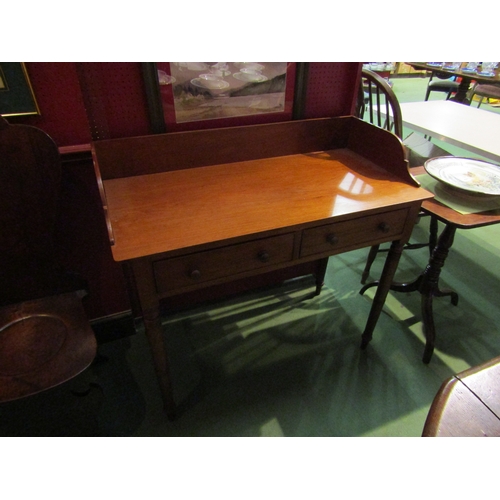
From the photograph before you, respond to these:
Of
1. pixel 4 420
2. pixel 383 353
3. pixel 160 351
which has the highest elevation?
pixel 160 351

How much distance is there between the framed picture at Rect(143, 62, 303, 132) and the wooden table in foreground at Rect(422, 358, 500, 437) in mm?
1181

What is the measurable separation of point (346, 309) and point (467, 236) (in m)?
1.31

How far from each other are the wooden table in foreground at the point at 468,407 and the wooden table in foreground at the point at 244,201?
585mm

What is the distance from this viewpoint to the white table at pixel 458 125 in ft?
5.99

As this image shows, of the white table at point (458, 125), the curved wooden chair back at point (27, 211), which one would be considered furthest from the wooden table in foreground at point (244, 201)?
the white table at point (458, 125)

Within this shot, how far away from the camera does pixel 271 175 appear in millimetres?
1317

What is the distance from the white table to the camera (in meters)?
1.83

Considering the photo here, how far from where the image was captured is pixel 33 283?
1.26m

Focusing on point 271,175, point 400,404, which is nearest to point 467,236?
point 400,404

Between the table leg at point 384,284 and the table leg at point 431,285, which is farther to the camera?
the table leg at point 431,285

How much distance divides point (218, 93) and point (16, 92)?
2.18 ft

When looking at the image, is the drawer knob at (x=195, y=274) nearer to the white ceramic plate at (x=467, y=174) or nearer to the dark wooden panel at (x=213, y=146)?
the dark wooden panel at (x=213, y=146)

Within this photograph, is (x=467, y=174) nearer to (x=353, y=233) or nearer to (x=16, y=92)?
(x=353, y=233)

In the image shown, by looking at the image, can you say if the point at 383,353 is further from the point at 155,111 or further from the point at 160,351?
the point at 155,111
